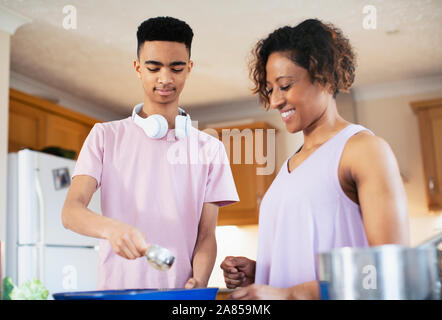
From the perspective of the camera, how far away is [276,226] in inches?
39.6

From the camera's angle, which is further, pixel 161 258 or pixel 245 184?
pixel 245 184

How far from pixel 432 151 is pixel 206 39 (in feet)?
5.61

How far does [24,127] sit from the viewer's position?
11.7 feet

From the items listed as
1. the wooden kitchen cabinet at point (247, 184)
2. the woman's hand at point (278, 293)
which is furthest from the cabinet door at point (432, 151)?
the woman's hand at point (278, 293)

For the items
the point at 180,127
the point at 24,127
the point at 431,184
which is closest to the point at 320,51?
the point at 180,127

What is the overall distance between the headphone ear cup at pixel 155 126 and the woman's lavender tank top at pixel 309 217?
0.34 metres

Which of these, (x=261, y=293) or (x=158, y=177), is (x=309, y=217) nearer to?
(x=261, y=293)

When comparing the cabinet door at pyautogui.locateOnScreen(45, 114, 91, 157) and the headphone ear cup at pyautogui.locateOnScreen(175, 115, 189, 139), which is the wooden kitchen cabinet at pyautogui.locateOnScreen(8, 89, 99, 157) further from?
the headphone ear cup at pyautogui.locateOnScreen(175, 115, 189, 139)

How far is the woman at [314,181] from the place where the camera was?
0.78 metres

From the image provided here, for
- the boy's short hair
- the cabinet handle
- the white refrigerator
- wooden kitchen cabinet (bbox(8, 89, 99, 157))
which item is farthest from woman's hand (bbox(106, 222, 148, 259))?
the cabinet handle
